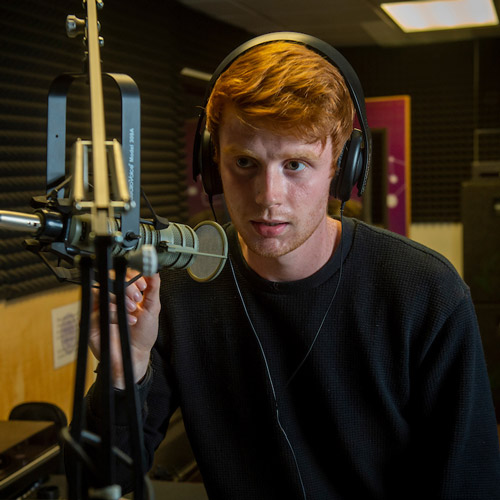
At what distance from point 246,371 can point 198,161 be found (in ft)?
1.33

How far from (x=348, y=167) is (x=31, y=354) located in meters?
1.93

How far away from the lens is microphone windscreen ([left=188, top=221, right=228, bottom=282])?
82 cm

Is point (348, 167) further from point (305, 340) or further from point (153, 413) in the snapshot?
point (153, 413)

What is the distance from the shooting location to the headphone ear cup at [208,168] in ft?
4.15

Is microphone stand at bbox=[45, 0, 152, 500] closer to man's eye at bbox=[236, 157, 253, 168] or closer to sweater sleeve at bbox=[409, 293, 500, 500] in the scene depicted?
man's eye at bbox=[236, 157, 253, 168]

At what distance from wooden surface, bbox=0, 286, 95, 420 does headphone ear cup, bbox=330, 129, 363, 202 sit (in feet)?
5.26

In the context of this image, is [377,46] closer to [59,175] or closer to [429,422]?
[429,422]

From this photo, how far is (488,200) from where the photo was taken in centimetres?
433

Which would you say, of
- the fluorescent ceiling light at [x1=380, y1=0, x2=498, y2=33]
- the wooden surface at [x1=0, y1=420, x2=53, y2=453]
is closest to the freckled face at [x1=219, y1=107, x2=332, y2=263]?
the wooden surface at [x1=0, y1=420, x2=53, y2=453]

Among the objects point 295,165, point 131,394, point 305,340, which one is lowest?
point 305,340

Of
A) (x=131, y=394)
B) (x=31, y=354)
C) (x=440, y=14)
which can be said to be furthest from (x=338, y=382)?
(x=440, y=14)

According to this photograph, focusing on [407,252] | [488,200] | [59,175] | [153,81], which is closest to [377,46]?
[488,200]

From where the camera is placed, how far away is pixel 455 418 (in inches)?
45.0

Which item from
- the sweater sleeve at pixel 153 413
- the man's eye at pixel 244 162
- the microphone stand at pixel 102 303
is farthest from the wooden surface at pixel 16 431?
the microphone stand at pixel 102 303
